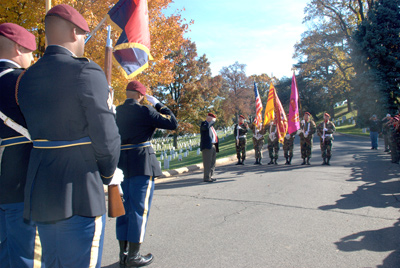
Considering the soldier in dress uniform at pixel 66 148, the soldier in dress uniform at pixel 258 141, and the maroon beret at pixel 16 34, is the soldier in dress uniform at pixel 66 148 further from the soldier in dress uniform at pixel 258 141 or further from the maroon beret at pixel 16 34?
the soldier in dress uniform at pixel 258 141

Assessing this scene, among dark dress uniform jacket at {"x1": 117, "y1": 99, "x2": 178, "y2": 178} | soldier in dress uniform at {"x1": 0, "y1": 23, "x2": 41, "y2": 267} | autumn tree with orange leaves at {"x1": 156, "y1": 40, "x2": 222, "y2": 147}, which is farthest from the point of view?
autumn tree with orange leaves at {"x1": 156, "y1": 40, "x2": 222, "y2": 147}

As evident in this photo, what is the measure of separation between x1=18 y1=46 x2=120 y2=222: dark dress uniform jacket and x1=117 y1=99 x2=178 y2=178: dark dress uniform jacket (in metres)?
1.85

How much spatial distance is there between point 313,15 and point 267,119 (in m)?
31.7

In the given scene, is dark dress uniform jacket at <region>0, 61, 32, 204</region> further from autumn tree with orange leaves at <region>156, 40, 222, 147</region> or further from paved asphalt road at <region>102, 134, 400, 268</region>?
autumn tree with orange leaves at <region>156, 40, 222, 147</region>

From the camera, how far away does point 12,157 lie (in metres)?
2.63

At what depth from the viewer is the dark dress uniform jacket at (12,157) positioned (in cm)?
258

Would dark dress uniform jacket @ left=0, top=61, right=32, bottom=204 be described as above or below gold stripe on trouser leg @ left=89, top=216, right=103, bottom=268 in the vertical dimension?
above

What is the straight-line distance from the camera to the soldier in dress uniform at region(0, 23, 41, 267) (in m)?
2.58

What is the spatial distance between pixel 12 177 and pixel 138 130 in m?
1.62

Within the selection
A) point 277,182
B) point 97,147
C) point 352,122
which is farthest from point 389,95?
point 97,147

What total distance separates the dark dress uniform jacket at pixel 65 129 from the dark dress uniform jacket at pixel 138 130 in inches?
72.7

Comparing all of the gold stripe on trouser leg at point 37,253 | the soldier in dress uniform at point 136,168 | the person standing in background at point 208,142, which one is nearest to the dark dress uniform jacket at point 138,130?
the soldier in dress uniform at point 136,168

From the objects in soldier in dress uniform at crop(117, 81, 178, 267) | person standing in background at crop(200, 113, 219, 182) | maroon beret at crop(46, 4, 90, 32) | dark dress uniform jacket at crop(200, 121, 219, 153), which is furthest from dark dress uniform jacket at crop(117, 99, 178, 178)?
dark dress uniform jacket at crop(200, 121, 219, 153)

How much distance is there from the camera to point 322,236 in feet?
15.1
